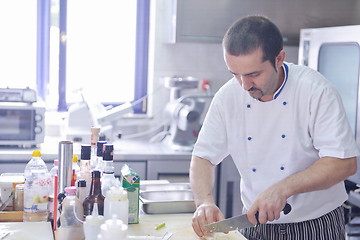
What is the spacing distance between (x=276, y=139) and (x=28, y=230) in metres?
1.05

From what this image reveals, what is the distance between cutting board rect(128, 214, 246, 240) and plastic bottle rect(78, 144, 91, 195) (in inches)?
9.4

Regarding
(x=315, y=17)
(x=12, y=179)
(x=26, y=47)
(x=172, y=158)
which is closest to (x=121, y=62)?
(x=26, y=47)

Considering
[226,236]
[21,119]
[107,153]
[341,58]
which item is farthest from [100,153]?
[341,58]

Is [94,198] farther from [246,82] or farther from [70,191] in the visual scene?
[246,82]

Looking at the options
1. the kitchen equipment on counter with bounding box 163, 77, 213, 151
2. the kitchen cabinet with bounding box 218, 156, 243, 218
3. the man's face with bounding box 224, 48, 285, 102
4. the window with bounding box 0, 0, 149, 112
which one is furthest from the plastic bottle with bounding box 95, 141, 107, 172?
the window with bounding box 0, 0, 149, 112

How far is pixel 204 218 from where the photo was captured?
2.08 m

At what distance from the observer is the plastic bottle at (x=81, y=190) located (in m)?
2.06

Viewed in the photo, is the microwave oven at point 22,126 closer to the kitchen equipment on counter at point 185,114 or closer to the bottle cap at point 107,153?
the kitchen equipment on counter at point 185,114

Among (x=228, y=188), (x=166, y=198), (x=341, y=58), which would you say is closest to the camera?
(x=166, y=198)

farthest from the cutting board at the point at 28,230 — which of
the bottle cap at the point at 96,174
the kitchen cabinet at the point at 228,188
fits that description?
the kitchen cabinet at the point at 228,188

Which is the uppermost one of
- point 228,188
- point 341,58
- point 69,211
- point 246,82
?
point 341,58

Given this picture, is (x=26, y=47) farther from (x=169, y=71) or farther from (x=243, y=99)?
(x=243, y=99)

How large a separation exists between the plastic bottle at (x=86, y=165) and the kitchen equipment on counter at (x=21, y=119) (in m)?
1.66

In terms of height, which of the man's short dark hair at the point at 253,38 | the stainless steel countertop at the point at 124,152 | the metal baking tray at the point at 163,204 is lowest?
the stainless steel countertop at the point at 124,152
